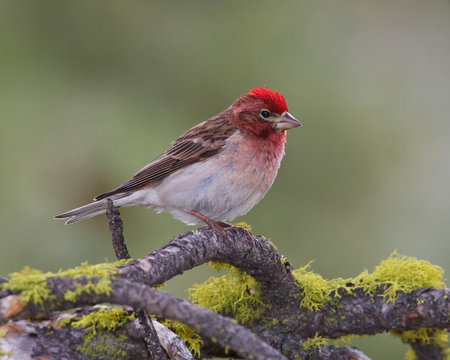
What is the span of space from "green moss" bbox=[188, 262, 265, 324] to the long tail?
1105 mm

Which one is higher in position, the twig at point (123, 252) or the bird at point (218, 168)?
the bird at point (218, 168)

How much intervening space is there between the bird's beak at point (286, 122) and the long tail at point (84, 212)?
1560 mm

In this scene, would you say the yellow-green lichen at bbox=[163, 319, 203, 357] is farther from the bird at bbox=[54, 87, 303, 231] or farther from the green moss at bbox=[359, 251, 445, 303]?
the bird at bbox=[54, 87, 303, 231]

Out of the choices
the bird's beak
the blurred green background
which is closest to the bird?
the bird's beak

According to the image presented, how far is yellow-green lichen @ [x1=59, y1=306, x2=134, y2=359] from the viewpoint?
286 cm

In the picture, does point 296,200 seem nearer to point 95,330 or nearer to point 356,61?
point 356,61

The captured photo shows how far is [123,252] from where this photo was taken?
2541mm

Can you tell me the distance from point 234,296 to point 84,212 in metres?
1.42

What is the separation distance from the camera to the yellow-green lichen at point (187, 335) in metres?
3.15

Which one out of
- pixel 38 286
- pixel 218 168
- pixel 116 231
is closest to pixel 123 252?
pixel 116 231

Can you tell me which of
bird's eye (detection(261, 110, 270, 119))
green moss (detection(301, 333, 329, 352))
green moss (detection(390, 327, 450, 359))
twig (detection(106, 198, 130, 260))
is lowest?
green moss (detection(390, 327, 450, 359))

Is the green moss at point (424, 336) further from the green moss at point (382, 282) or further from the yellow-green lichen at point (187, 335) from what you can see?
the yellow-green lichen at point (187, 335)

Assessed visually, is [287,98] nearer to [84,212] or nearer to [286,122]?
[286,122]

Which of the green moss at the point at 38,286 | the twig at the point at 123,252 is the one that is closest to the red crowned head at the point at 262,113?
the twig at the point at 123,252
